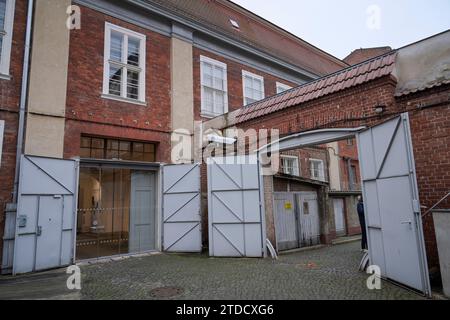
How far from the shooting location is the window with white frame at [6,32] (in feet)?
26.0

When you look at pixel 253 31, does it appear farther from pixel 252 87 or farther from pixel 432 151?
pixel 432 151

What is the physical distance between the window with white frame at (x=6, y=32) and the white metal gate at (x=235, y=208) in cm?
600

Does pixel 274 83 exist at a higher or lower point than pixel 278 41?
lower

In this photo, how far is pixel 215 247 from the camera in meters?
9.07

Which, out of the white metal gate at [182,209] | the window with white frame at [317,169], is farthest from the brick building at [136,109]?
the window with white frame at [317,169]

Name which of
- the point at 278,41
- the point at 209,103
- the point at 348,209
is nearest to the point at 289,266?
the point at 209,103

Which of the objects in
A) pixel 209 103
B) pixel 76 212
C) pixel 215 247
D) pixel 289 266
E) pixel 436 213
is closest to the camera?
pixel 436 213

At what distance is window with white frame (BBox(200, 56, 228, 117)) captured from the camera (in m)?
12.1

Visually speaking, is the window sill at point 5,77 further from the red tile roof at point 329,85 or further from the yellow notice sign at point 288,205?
the yellow notice sign at point 288,205

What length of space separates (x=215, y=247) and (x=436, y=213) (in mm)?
5790

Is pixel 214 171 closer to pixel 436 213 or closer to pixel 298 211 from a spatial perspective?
pixel 298 211

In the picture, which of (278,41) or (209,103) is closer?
(209,103)

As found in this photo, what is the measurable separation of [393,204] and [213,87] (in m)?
8.58

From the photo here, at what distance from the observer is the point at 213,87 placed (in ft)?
40.8
